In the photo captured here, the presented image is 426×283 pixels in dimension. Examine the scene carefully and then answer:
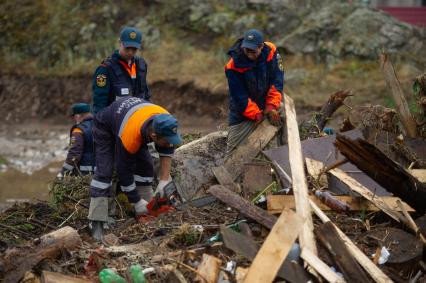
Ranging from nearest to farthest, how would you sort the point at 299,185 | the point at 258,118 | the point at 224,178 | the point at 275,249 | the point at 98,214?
the point at 275,249
the point at 299,185
the point at 98,214
the point at 224,178
the point at 258,118

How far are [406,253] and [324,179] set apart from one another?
1217 millimetres

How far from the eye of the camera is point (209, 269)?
4629 mm

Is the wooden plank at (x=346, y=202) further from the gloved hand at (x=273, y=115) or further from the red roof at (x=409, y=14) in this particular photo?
the red roof at (x=409, y=14)

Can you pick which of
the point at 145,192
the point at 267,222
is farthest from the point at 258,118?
the point at 267,222

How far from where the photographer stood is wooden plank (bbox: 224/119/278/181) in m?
6.83

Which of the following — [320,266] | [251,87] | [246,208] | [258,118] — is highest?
[251,87]

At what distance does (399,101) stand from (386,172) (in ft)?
6.56

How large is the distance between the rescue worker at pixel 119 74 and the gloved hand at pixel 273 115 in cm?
148

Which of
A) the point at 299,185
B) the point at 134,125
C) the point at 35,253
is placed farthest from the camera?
the point at 134,125

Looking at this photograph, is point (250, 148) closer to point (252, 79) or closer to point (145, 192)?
point (252, 79)

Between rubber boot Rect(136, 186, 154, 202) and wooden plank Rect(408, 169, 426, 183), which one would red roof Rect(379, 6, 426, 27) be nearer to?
wooden plank Rect(408, 169, 426, 183)

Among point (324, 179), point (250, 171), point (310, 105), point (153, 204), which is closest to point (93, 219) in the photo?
point (153, 204)

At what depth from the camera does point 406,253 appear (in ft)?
16.3

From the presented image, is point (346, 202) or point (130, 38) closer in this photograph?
point (346, 202)
